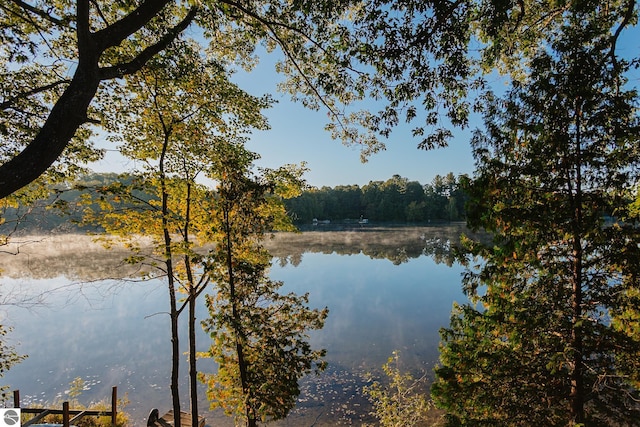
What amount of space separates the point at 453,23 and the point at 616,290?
4966 millimetres

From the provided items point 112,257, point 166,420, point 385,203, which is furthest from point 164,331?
point 385,203

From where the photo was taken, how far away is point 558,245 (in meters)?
5.26

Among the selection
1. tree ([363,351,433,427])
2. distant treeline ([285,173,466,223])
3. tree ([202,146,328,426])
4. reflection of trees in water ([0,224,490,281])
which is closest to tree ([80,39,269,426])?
tree ([202,146,328,426])

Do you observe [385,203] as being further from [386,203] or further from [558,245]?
[558,245]

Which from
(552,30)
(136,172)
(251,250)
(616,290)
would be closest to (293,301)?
(251,250)

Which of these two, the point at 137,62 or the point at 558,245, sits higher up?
the point at 137,62

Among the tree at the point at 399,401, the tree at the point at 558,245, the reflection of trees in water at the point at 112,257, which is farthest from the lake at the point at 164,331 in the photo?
the tree at the point at 558,245

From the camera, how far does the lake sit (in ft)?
41.9

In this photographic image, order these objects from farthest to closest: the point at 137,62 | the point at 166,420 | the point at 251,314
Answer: the point at 166,420, the point at 251,314, the point at 137,62

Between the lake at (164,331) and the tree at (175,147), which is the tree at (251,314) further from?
the lake at (164,331)

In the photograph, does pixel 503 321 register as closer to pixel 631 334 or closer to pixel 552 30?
pixel 631 334

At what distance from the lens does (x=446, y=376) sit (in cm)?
552

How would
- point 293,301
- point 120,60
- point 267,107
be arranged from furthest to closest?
point 267,107 → point 293,301 → point 120,60

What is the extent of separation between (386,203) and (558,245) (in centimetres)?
10171
